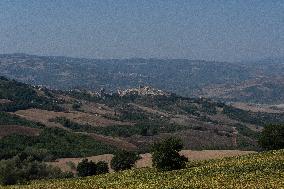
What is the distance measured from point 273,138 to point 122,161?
39646 mm

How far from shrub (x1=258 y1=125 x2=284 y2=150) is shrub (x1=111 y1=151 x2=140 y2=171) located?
34501 millimetres

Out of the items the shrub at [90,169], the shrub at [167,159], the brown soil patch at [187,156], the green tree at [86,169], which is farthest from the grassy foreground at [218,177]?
the brown soil patch at [187,156]

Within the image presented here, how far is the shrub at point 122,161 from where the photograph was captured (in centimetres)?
13975

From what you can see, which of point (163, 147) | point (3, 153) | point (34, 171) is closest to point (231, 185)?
point (163, 147)

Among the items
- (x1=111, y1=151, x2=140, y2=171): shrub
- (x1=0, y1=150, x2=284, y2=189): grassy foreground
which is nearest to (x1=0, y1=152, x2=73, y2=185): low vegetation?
(x1=111, y1=151, x2=140, y2=171): shrub

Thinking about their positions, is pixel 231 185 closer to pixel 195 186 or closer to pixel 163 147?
pixel 195 186

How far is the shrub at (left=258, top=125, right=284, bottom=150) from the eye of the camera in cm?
12399

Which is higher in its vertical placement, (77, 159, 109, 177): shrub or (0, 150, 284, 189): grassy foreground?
(0, 150, 284, 189): grassy foreground

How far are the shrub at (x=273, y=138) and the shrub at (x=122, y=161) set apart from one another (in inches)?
1358

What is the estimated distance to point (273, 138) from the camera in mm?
125312

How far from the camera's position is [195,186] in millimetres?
69062

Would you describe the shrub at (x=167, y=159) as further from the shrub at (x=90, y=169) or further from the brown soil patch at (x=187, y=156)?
the brown soil patch at (x=187, y=156)

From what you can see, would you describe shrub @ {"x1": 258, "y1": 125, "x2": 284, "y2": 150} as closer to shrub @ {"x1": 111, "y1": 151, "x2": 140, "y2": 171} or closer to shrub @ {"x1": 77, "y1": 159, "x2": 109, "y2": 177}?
shrub @ {"x1": 111, "y1": 151, "x2": 140, "y2": 171}

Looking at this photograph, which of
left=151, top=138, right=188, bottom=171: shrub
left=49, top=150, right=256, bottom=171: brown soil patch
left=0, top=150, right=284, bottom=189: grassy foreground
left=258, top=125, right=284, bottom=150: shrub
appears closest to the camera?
left=0, top=150, right=284, bottom=189: grassy foreground
